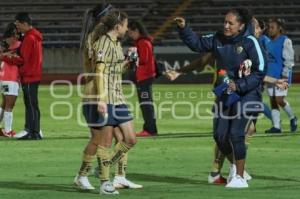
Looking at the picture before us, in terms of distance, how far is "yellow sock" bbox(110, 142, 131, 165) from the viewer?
1075cm

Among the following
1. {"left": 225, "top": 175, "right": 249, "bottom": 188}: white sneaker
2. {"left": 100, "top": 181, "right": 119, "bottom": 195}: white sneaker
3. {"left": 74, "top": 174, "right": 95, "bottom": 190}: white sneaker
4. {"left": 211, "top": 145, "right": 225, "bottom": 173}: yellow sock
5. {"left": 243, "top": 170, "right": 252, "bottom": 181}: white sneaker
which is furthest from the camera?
{"left": 211, "top": 145, "right": 225, "bottom": 173}: yellow sock

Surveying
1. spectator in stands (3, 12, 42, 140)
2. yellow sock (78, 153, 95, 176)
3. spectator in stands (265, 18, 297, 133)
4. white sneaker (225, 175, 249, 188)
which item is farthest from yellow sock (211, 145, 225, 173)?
spectator in stands (265, 18, 297, 133)

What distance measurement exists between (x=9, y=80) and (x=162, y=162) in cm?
546

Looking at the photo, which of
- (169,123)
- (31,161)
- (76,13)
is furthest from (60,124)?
(76,13)

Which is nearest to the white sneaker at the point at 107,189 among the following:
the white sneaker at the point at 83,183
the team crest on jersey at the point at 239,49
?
the white sneaker at the point at 83,183

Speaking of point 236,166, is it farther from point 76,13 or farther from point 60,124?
point 76,13

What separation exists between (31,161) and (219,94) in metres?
3.62

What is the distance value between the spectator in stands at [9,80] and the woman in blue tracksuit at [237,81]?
24.2 ft

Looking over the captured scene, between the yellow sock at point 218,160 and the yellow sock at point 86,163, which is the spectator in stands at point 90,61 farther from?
the yellow sock at point 218,160

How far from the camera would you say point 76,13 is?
43250mm

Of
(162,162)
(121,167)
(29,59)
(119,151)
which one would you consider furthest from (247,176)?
(29,59)

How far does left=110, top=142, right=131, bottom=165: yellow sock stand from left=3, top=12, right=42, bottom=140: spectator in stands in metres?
6.49

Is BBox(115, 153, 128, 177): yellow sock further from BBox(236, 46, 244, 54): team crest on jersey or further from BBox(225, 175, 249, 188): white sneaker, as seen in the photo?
BBox(236, 46, 244, 54): team crest on jersey

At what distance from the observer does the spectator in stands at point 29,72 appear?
1720cm
